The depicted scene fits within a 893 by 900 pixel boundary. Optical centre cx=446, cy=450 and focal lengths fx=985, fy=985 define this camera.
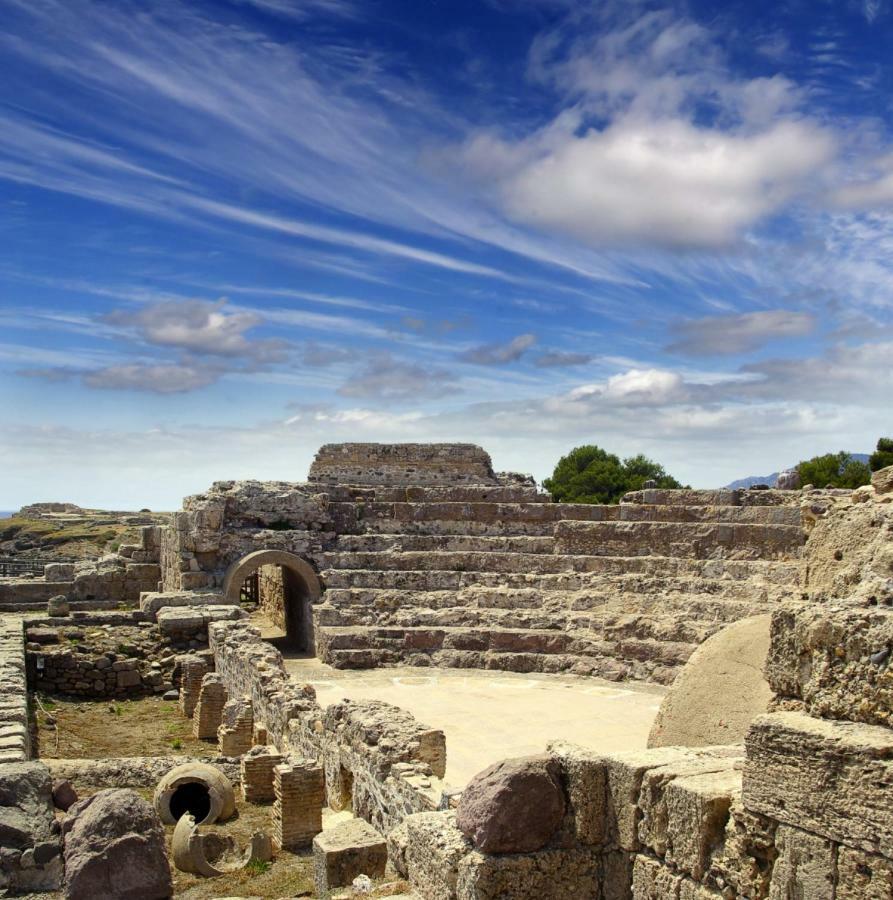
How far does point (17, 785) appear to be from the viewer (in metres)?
7.04

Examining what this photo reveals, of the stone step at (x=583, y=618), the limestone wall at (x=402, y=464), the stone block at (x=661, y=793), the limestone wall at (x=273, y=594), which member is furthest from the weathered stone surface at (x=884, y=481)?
the limestone wall at (x=402, y=464)

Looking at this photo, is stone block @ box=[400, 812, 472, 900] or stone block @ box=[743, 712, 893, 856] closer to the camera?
stone block @ box=[743, 712, 893, 856]

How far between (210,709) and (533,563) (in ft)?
22.5

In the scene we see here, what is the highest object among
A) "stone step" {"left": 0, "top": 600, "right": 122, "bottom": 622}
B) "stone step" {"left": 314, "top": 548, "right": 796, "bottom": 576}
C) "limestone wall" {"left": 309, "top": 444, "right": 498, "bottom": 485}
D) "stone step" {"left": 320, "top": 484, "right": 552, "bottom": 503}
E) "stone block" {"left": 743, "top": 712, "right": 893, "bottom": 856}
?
"limestone wall" {"left": 309, "top": 444, "right": 498, "bottom": 485}

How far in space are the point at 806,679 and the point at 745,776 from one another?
1.60ft

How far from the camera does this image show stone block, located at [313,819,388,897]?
6.94 m

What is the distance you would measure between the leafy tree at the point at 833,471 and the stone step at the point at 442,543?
82.8ft

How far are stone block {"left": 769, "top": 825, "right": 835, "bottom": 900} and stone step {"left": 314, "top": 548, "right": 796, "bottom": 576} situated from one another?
13198 mm

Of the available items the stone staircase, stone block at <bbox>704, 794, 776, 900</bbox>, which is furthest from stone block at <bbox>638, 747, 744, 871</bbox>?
the stone staircase

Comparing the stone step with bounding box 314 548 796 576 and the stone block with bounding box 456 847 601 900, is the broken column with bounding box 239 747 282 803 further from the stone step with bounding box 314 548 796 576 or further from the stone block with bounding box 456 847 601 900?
the stone step with bounding box 314 548 796 576

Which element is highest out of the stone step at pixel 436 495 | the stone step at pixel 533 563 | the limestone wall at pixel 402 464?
the limestone wall at pixel 402 464

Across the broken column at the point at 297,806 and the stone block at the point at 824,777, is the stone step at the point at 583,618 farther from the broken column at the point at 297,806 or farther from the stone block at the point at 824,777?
the stone block at the point at 824,777

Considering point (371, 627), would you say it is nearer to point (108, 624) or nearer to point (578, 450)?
point (108, 624)

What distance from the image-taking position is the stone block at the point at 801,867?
12.6ft
